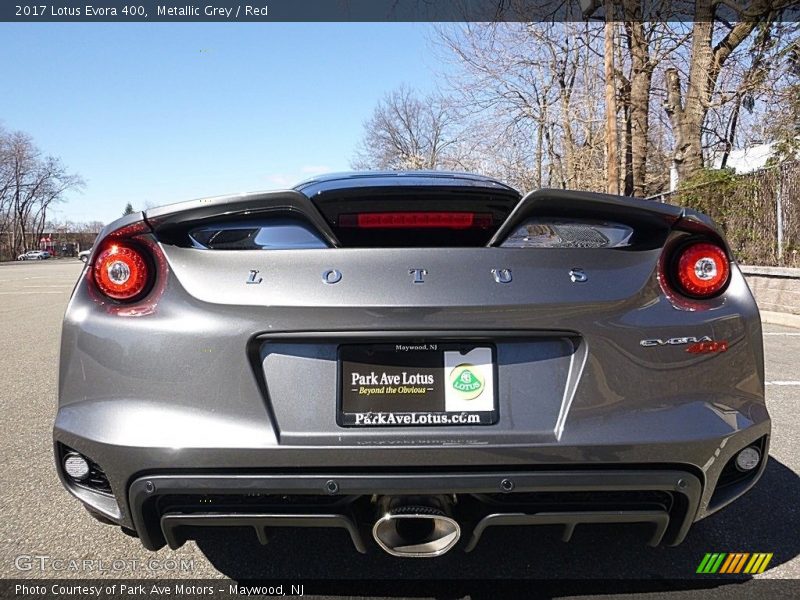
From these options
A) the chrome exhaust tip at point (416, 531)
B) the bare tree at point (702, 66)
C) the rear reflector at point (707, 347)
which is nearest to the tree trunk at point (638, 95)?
the bare tree at point (702, 66)

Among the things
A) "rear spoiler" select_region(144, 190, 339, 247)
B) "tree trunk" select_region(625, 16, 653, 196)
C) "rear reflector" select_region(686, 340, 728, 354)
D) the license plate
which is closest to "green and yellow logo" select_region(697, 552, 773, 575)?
"rear reflector" select_region(686, 340, 728, 354)

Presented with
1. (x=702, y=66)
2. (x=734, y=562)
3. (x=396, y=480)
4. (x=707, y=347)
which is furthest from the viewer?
(x=702, y=66)

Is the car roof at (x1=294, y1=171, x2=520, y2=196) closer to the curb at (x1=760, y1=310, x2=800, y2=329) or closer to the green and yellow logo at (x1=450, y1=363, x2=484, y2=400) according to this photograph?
the green and yellow logo at (x1=450, y1=363, x2=484, y2=400)

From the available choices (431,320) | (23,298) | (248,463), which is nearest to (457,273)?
(431,320)

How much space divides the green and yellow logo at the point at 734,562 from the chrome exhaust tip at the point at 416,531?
1088 millimetres

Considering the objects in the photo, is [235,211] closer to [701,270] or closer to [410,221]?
[410,221]

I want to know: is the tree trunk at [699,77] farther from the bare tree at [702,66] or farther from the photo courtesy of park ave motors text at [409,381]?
the photo courtesy of park ave motors text at [409,381]

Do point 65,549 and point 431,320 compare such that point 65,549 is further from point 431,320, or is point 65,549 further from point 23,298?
point 23,298

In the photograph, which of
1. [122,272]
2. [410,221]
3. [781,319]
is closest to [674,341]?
[410,221]

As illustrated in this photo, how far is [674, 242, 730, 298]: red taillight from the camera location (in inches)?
75.3

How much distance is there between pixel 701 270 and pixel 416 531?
118 cm

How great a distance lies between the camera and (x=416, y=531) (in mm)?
1841

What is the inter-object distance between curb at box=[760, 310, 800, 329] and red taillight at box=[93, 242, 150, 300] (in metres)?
9.07

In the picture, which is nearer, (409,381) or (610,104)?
(409,381)
